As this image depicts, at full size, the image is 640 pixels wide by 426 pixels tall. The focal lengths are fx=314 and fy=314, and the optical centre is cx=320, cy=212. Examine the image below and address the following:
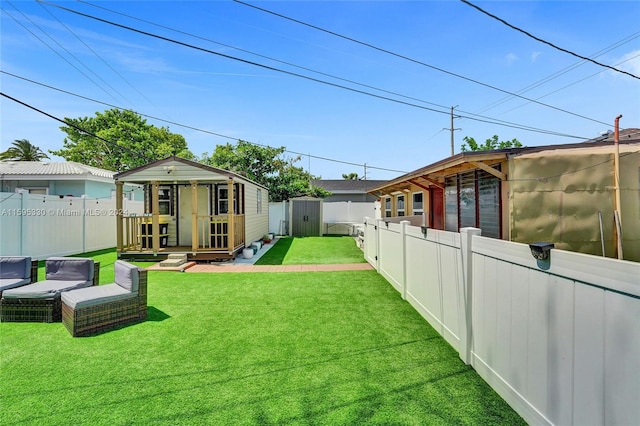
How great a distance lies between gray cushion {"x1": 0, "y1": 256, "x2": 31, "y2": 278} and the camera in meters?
5.27

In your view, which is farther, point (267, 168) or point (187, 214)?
point (267, 168)

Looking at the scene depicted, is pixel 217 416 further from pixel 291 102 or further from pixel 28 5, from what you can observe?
pixel 291 102

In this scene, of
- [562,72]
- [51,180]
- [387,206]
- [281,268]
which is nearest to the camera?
[281,268]

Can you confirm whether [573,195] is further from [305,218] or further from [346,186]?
[346,186]

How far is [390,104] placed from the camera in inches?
496

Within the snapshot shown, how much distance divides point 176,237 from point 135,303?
760 cm

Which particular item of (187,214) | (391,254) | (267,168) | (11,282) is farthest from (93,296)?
(267,168)

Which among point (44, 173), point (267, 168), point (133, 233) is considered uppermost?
point (267, 168)

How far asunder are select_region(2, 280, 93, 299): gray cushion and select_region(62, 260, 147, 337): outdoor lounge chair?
12.2 inches

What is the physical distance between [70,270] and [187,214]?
668 cm

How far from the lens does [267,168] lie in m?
21.3

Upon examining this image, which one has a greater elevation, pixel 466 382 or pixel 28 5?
pixel 28 5

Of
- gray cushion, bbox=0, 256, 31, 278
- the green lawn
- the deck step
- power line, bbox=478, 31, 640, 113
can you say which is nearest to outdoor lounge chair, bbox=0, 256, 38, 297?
gray cushion, bbox=0, 256, 31, 278

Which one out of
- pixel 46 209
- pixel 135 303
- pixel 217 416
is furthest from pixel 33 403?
pixel 46 209
